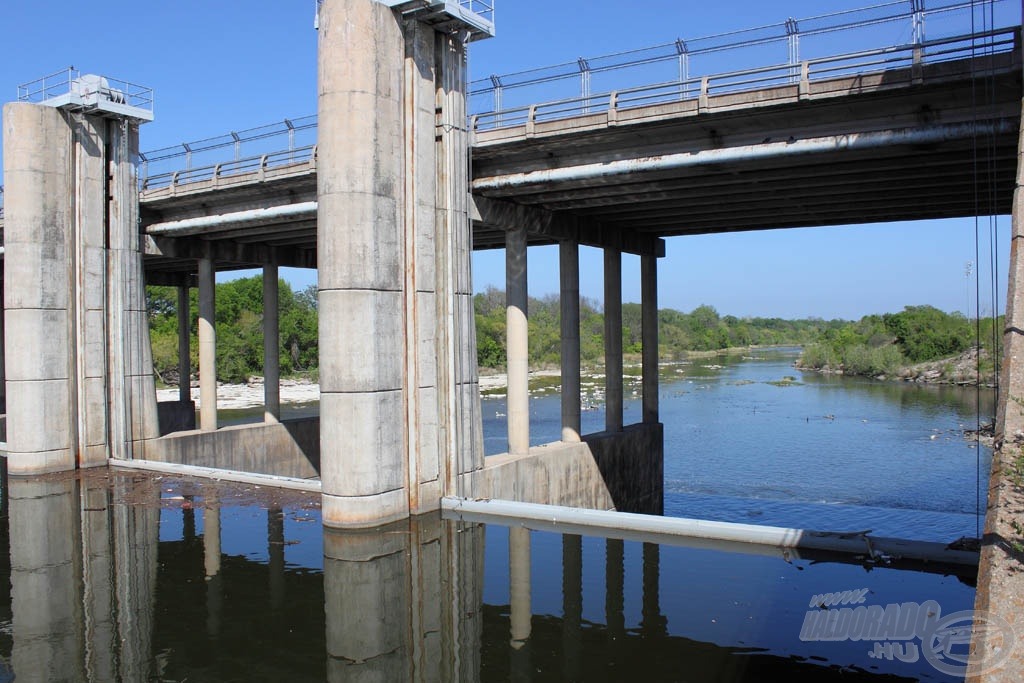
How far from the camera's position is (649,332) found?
28.4 m

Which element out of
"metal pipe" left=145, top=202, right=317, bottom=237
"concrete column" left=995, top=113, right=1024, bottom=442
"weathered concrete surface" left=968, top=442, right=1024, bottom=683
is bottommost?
"weathered concrete surface" left=968, top=442, right=1024, bottom=683

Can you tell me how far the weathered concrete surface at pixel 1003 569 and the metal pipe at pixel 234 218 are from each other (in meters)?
19.3

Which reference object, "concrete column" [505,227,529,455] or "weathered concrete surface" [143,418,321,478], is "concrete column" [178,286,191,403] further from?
"concrete column" [505,227,529,455]

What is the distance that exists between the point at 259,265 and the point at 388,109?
61.0 ft

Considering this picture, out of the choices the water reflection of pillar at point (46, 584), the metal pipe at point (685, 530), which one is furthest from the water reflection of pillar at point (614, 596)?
the water reflection of pillar at point (46, 584)

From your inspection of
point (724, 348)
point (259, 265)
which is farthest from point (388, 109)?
point (724, 348)

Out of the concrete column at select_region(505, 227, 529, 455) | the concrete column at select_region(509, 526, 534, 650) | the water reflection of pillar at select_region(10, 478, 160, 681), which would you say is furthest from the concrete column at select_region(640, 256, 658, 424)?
the water reflection of pillar at select_region(10, 478, 160, 681)

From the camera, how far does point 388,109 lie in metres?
15.9

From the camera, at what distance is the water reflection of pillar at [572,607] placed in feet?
31.2

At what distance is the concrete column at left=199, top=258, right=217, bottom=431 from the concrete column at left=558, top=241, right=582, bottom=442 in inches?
554

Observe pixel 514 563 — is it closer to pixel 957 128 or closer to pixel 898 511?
pixel 957 128

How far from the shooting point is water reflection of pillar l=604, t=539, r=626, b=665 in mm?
10211

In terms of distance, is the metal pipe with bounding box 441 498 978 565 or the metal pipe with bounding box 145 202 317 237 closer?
the metal pipe with bounding box 441 498 978 565

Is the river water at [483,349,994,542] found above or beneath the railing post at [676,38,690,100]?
beneath
